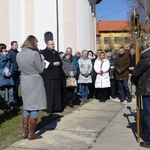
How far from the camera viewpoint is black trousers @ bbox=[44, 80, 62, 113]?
896 centimetres

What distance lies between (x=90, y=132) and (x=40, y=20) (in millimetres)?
18044

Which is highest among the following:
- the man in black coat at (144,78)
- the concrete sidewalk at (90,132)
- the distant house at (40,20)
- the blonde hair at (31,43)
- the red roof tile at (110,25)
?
the red roof tile at (110,25)

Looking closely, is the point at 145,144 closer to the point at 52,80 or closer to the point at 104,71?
the point at 52,80

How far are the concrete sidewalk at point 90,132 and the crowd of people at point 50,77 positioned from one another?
43 cm

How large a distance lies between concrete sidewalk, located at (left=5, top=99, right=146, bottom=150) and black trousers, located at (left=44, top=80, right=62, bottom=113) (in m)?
0.36

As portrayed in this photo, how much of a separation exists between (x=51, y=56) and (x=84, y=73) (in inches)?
128

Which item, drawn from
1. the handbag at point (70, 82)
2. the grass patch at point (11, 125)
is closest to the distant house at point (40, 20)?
Answer: the handbag at point (70, 82)

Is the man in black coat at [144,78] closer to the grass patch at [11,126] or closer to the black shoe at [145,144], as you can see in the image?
the black shoe at [145,144]

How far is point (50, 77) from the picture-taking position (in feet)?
29.4

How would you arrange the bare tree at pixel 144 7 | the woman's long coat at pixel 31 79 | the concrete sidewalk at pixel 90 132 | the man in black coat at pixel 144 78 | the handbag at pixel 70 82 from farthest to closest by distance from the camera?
the bare tree at pixel 144 7
the handbag at pixel 70 82
the woman's long coat at pixel 31 79
the concrete sidewalk at pixel 90 132
the man in black coat at pixel 144 78

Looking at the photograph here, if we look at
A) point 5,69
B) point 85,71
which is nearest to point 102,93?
point 85,71

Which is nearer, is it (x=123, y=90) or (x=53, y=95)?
(x=53, y=95)

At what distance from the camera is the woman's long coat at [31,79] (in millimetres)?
6668

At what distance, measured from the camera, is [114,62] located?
12.4 meters
